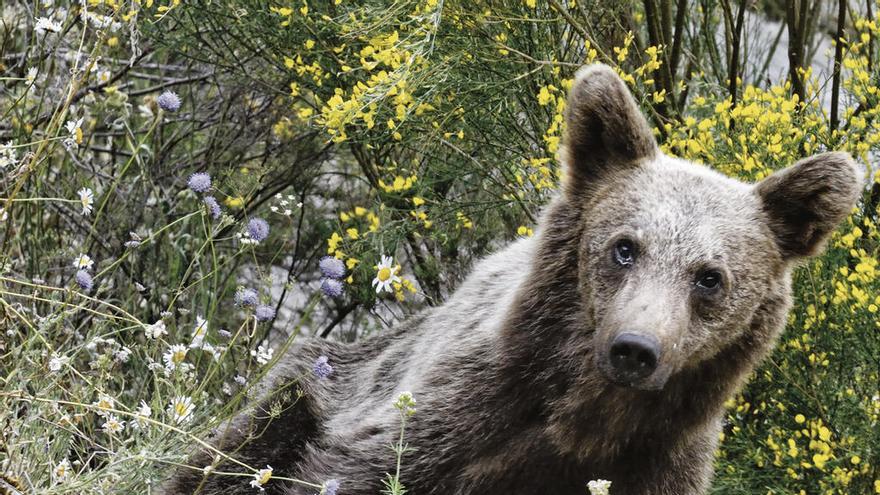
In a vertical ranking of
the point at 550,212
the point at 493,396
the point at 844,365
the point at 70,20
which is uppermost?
the point at 70,20

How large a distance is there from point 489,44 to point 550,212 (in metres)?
1.76

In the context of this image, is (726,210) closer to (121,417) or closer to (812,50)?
(121,417)

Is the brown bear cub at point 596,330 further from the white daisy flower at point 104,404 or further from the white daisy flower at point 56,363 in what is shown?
the white daisy flower at point 56,363

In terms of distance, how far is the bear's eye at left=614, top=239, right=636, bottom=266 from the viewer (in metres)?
4.32

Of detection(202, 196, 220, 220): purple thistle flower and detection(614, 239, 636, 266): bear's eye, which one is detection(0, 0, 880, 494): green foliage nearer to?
detection(202, 196, 220, 220): purple thistle flower

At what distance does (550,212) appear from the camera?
4.78 metres

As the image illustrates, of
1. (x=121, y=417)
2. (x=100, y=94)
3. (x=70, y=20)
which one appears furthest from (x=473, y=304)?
(x=100, y=94)

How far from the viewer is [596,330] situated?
4.29m

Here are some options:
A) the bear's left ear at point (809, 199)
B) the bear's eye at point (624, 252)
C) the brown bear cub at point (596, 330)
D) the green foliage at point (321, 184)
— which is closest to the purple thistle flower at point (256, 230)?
the green foliage at point (321, 184)

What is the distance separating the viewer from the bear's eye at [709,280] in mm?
4312

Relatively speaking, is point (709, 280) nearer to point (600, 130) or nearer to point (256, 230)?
point (600, 130)

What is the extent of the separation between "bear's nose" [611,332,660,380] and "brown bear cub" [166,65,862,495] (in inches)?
10.8

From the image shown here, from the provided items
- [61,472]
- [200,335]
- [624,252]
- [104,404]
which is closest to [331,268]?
[200,335]

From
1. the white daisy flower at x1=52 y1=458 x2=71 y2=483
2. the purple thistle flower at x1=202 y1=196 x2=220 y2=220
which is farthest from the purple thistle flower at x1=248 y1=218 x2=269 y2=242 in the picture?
the white daisy flower at x1=52 y1=458 x2=71 y2=483
